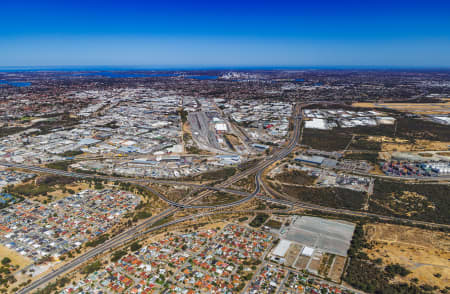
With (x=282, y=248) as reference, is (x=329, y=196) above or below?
above

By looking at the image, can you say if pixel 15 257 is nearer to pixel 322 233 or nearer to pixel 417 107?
pixel 322 233

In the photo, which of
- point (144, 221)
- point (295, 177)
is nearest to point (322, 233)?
point (295, 177)

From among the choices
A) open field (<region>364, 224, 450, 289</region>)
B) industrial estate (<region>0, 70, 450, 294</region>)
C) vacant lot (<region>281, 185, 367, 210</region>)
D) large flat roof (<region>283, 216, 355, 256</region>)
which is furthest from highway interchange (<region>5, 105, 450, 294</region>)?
large flat roof (<region>283, 216, 355, 256</region>)

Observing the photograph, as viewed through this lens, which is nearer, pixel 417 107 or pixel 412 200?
pixel 412 200

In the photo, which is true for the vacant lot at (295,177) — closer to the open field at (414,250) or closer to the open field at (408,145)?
the open field at (414,250)

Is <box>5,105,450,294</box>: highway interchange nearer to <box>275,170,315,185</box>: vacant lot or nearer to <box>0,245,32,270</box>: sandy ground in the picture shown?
<box>0,245,32,270</box>: sandy ground

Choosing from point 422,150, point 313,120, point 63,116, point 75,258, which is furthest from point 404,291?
point 63,116

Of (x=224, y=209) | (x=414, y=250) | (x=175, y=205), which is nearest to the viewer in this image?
(x=414, y=250)

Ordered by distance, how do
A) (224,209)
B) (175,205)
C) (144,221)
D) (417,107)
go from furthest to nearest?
(417,107) < (175,205) < (224,209) < (144,221)
